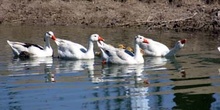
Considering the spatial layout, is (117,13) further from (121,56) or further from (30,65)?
(30,65)

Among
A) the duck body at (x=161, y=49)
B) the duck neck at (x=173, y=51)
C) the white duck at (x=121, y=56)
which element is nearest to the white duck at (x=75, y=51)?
the white duck at (x=121, y=56)

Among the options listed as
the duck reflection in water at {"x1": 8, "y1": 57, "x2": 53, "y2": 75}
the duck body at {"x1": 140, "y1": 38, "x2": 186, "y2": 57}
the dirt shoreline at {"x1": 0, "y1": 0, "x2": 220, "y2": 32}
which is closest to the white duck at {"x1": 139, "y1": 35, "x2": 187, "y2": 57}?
the duck body at {"x1": 140, "y1": 38, "x2": 186, "y2": 57}

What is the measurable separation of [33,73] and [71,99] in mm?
3737

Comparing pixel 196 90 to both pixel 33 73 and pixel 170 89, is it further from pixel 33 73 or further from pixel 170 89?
pixel 33 73

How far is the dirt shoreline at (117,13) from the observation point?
27.3 metres

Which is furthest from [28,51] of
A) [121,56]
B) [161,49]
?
[161,49]

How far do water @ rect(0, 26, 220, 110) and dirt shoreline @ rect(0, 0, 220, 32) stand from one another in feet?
16.6

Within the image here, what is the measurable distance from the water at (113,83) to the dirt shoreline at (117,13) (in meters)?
5.06

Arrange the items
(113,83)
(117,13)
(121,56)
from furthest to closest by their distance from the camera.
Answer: (117,13) → (121,56) → (113,83)

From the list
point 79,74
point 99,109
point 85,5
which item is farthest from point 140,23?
point 99,109

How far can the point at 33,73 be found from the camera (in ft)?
54.5

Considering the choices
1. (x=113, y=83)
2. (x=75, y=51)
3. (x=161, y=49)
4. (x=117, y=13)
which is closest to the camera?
(x=113, y=83)

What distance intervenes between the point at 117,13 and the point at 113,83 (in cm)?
1529

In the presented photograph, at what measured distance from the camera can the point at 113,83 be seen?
1506 centimetres
